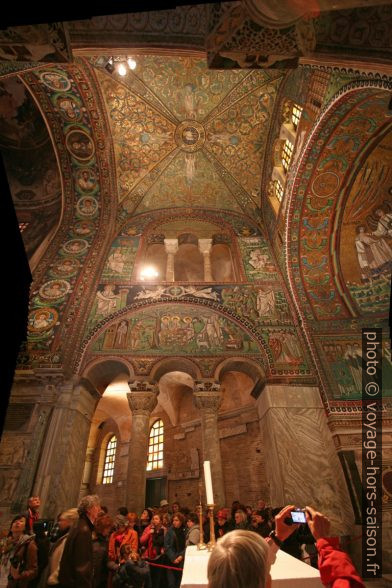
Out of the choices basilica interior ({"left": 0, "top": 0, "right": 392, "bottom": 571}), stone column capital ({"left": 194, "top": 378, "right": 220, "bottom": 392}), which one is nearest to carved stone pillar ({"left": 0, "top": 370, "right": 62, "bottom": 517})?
basilica interior ({"left": 0, "top": 0, "right": 392, "bottom": 571})

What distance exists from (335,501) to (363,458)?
999 mm

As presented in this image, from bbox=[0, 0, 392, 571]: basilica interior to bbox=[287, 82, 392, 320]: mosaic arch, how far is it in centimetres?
5

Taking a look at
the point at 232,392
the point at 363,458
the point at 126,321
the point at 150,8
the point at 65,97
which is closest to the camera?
the point at 150,8

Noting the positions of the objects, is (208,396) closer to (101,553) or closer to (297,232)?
(101,553)

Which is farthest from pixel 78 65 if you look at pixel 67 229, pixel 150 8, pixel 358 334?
pixel 358 334

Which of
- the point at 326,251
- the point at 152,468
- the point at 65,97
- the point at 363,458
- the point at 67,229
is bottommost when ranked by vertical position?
the point at 363,458

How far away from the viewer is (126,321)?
887 cm

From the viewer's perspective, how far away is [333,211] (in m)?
9.20

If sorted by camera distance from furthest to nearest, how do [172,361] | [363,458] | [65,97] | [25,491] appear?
1. [65,97]
2. [172,361]
3. [363,458]
4. [25,491]

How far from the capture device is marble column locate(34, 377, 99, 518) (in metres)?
6.17

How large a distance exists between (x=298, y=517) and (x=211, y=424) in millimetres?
6175

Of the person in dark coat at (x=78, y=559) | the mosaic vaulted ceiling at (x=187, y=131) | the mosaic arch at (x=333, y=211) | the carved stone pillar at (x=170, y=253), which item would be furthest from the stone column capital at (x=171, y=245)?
the person in dark coat at (x=78, y=559)

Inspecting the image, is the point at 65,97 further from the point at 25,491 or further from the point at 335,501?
the point at 335,501

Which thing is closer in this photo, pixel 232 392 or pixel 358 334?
pixel 358 334
